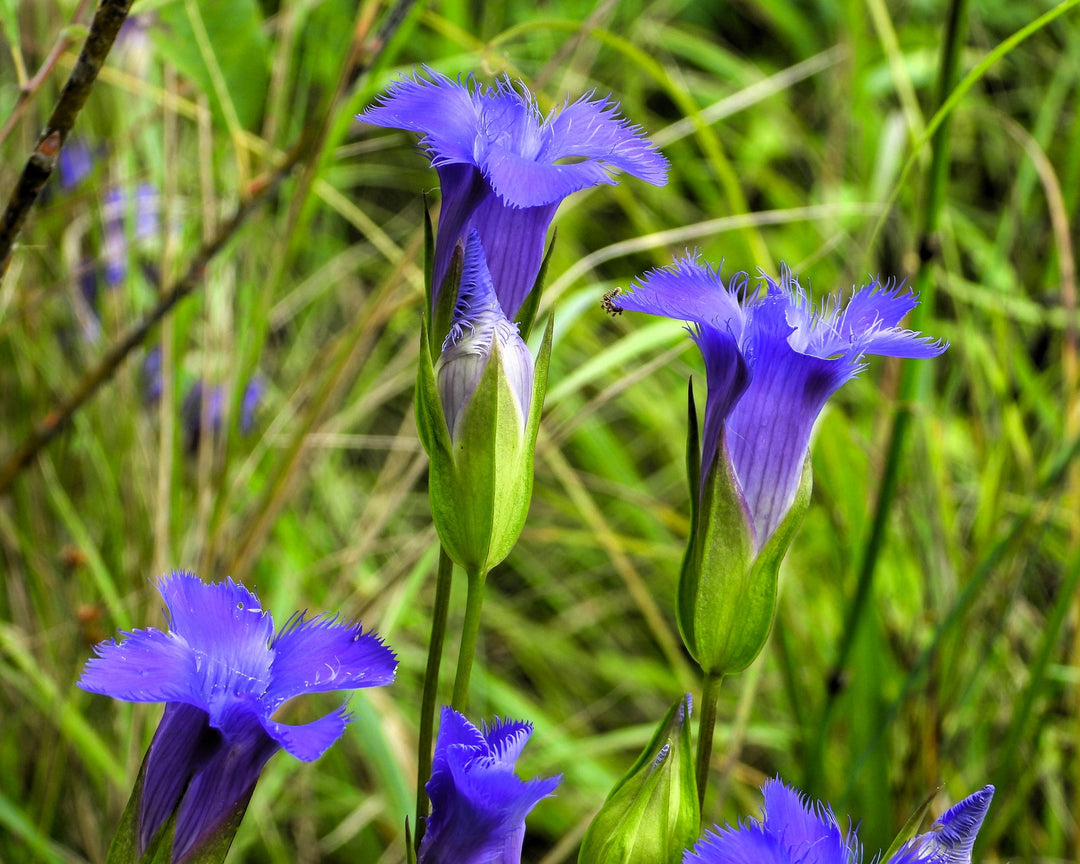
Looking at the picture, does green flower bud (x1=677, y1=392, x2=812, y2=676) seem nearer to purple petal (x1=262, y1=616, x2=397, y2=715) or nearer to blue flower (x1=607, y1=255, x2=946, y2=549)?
blue flower (x1=607, y1=255, x2=946, y2=549)

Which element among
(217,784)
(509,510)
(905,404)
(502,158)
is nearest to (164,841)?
(217,784)

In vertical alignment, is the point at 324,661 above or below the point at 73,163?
below

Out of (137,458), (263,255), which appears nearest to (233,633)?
(137,458)

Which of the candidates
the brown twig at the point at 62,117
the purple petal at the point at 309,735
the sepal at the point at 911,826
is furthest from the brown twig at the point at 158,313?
the sepal at the point at 911,826

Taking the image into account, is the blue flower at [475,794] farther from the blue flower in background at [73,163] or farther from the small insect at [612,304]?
the blue flower in background at [73,163]

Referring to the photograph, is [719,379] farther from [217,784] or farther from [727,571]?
[217,784]

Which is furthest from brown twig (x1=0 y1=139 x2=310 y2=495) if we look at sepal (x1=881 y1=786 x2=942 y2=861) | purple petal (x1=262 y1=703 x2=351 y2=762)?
sepal (x1=881 y1=786 x2=942 y2=861)
